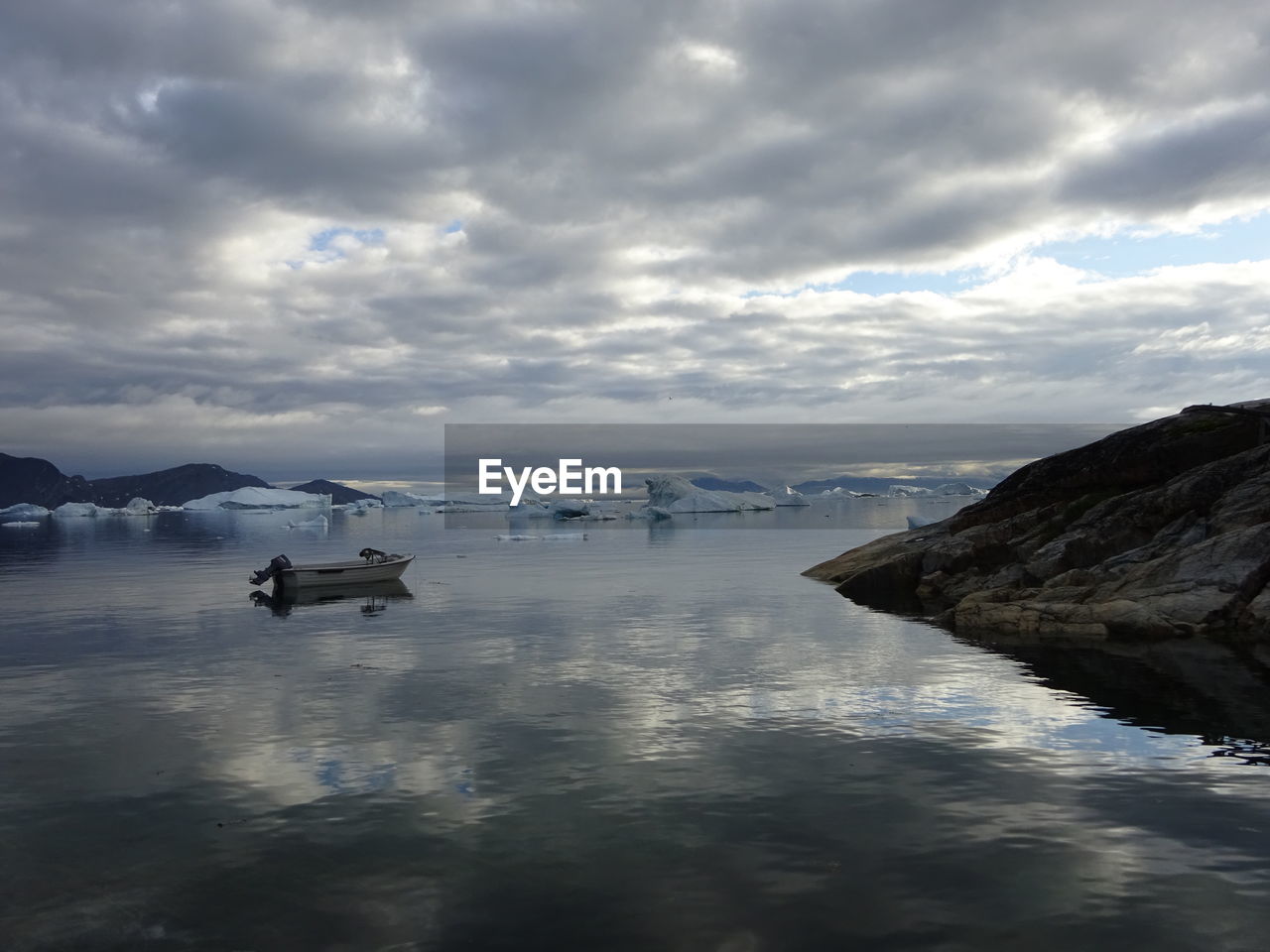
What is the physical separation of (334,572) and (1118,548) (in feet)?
133

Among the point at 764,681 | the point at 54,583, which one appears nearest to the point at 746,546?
the point at 54,583

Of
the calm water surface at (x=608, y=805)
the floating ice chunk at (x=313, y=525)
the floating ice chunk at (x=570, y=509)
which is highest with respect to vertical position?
the floating ice chunk at (x=570, y=509)

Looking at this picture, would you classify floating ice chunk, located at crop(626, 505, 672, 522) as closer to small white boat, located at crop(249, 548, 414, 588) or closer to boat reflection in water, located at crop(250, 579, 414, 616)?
small white boat, located at crop(249, 548, 414, 588)

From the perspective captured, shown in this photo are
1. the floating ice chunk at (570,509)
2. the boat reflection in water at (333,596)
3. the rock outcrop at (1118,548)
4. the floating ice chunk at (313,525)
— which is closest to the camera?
the rock outcrop at (1118,548)

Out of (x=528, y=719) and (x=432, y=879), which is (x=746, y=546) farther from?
(x=432, y=879)

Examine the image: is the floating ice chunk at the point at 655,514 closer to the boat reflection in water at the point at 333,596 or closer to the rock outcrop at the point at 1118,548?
the boat reflection in water at the point at 333,596

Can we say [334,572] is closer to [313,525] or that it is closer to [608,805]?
[608,805]

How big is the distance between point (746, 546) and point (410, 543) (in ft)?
139

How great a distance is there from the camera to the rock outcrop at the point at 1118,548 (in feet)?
86.9

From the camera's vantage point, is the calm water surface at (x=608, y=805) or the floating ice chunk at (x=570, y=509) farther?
the floating ice chunk at (x=570, y=509)

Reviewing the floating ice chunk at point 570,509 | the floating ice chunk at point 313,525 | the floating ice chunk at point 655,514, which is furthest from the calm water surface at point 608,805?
the floating ice chunk at point 570,509

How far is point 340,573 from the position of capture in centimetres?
5062

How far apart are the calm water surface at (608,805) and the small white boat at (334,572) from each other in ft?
64.4

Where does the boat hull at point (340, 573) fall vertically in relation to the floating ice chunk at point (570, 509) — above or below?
below
